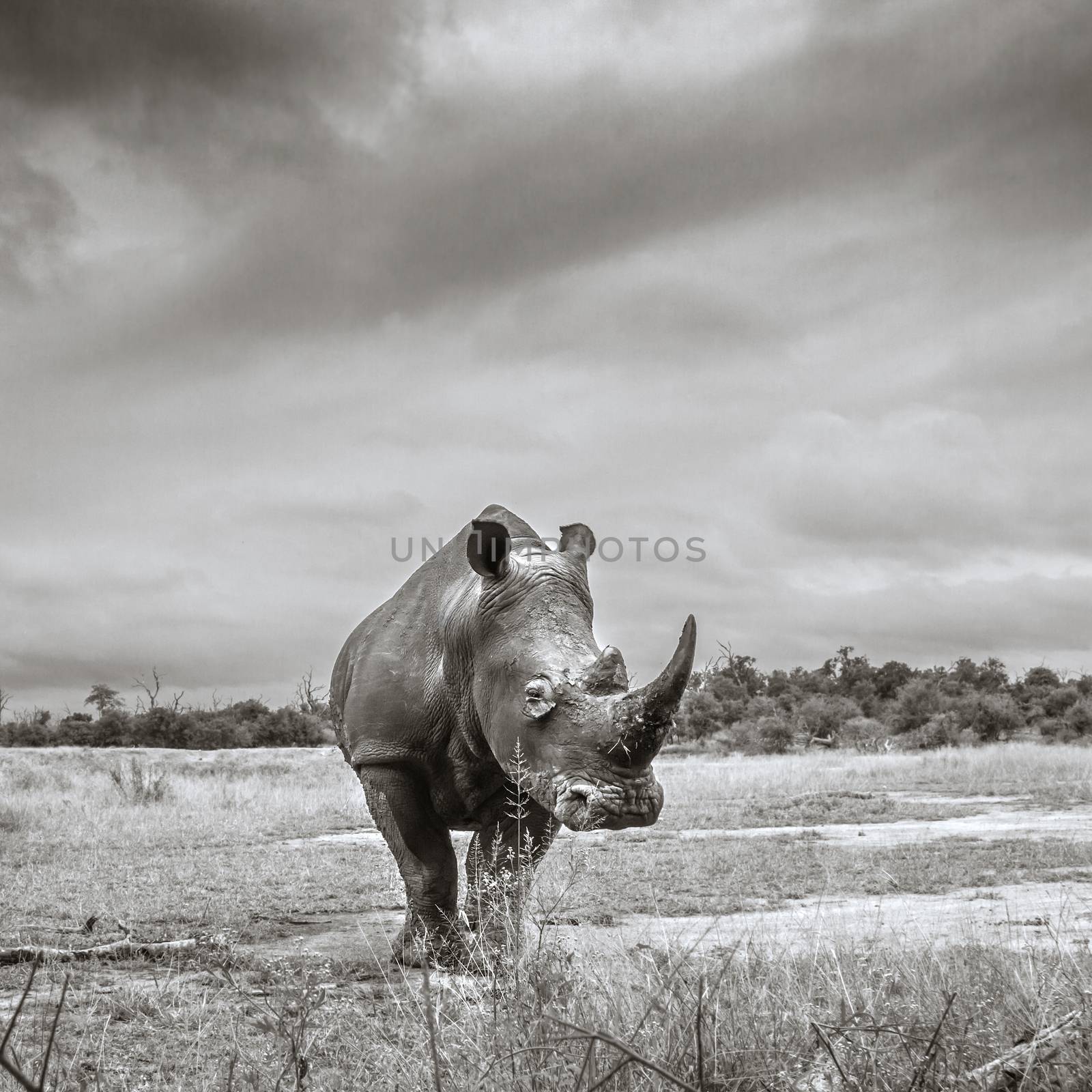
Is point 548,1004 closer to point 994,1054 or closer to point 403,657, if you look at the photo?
point 994,1054

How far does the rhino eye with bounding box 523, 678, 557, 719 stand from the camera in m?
4.41

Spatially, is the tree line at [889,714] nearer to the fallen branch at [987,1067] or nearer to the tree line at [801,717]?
the tree line at [801,717]

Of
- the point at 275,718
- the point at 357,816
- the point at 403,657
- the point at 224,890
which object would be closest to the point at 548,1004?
the point at 403,657

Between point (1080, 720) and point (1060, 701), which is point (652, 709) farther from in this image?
point (1060, 701)

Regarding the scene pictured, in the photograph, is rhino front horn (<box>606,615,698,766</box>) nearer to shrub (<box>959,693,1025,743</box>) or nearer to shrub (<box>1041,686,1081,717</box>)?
shrub (<box>959,693,1025,743</box>)

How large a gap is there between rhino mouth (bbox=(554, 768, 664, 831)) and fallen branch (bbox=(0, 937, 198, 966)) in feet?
8.26

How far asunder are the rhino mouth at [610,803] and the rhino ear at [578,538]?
1869mm

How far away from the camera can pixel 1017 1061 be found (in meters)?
2.43

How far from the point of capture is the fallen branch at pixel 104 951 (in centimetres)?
559

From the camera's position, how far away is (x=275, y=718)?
49.8 meters

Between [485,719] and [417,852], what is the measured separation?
3.78 ft

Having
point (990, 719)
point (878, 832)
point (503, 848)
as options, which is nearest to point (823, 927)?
point (503, 848)

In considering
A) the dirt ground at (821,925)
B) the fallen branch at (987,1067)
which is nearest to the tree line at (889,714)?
the dirt ground at (821,925)

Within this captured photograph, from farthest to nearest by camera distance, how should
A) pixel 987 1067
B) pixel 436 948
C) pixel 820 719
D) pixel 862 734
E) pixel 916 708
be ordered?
1. pixel 916 708
2. pixel 820 719
3. pixel 862 734
4. pixel 436 948
5. pixel 987 1067
